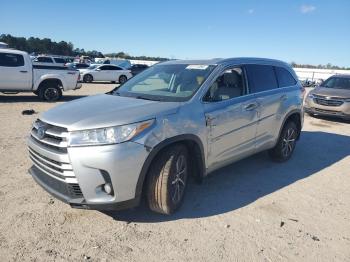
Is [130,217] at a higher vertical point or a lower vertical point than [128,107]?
lower

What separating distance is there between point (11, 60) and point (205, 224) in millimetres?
11770

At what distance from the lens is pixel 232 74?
16.1ft

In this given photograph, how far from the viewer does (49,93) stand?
46.0 ft

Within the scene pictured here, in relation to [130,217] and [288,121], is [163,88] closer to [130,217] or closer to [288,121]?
[130,217]

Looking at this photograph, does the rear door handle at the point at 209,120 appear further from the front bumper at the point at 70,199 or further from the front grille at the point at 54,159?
the front grille at the point at 54,159

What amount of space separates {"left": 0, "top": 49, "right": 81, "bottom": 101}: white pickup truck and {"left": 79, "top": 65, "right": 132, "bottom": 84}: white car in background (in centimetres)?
1179

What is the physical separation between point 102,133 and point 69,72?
11868mm

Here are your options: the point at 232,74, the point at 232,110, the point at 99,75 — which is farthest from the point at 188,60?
the point at 99,75

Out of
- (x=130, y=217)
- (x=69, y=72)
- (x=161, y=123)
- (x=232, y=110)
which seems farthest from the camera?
(x=69, y=72)

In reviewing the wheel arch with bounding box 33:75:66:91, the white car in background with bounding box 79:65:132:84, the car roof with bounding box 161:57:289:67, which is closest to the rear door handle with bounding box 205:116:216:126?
the car roof with bounding box 161:57:289:67

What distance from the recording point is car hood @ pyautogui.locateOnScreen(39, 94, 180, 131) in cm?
348

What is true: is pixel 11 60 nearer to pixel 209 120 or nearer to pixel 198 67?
pixel 198 67

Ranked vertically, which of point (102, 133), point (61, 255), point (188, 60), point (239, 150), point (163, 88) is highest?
point (188, 60)

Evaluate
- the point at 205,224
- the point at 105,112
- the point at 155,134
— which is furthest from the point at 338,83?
the point at 105,112
